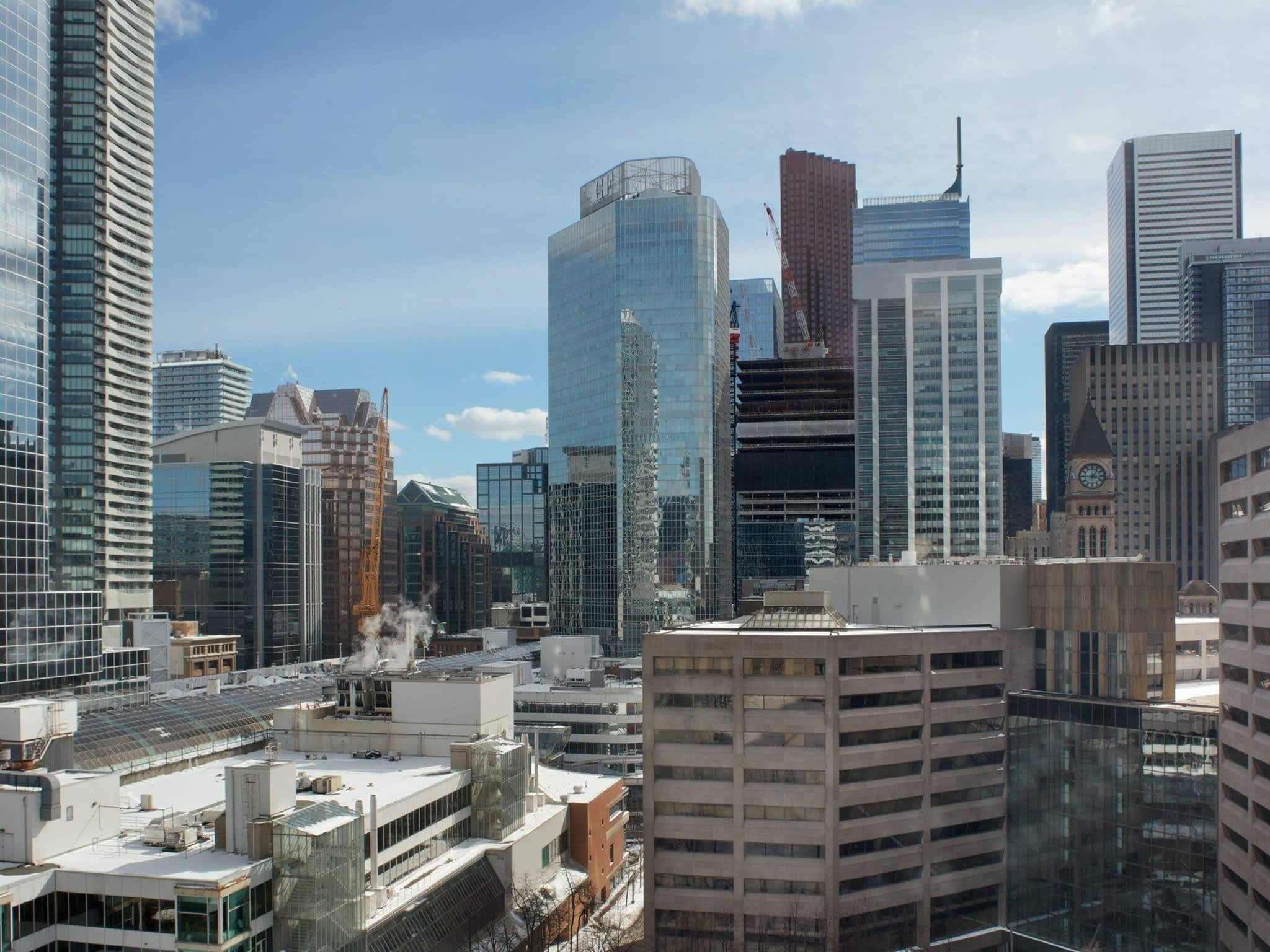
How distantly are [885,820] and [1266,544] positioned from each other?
110 feet

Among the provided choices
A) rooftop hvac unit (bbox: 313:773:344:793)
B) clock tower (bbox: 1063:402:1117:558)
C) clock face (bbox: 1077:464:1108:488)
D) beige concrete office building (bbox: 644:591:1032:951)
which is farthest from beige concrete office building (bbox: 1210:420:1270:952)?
clock face (bbox: 1077:464:1108:488)

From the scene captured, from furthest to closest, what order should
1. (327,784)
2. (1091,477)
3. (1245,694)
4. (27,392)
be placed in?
1. (1091,477)
2. (27,392)
3. (327,784)
4. (1245,694)

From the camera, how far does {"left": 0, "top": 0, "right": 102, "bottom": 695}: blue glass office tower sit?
13075cm

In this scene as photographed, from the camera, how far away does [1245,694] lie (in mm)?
75312

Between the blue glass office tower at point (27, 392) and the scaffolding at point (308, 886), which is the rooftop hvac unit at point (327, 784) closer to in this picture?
the scaffolding at point (308, 886)

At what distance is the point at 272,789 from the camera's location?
63.5 metres


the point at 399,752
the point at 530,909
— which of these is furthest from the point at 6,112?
the point at 530,909

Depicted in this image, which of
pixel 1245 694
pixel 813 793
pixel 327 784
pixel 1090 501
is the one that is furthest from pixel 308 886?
pixel 1090 501

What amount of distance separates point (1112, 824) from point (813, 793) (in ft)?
77.7

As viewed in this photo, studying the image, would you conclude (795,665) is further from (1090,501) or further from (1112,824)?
(1090,501)

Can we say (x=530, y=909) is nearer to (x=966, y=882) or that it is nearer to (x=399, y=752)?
(x=399, y=752)

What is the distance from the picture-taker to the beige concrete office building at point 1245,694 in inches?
2837

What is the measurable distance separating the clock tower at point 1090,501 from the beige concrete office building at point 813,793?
375 ft

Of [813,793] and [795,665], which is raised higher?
[795,665]
